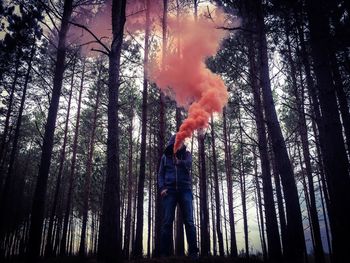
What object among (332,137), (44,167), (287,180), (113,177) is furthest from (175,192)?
(44,167)

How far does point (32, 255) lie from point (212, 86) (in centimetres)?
660

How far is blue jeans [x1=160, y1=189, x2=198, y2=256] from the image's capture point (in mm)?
4623

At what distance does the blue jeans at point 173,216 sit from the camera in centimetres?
462

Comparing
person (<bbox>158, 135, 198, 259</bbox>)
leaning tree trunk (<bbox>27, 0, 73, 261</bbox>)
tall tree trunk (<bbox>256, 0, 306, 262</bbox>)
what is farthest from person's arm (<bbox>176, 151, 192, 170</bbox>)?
leaning tree trunk (<bbox>27, 0, 73, 261</bbox>)

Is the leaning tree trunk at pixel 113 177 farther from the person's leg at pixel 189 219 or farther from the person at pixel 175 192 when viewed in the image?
the person's leg at pixel 189 219

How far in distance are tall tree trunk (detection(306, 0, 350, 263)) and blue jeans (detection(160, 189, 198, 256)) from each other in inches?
97.9

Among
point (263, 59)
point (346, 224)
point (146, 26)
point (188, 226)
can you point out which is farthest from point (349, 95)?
point (146, 26)

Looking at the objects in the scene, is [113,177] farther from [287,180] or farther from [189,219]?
[287,180]

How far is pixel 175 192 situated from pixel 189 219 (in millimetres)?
599

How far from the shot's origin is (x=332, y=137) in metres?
4.76

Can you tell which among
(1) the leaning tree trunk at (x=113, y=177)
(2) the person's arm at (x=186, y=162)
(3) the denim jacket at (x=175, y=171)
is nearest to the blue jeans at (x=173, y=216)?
(3) the denim jacket at (x=175, y=171)

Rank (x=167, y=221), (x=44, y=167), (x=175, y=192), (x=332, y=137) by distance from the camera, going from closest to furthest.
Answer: (x=332, y=137) → (x=167, y=221) → (x=175, y=192) → (x=44, y=167)

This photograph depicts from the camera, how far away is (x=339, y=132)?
4762 mm

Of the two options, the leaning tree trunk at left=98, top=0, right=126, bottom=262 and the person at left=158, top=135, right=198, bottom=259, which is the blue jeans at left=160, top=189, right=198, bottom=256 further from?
the leaning tree trunk at left=98, top=0, right=126, bottom=262
